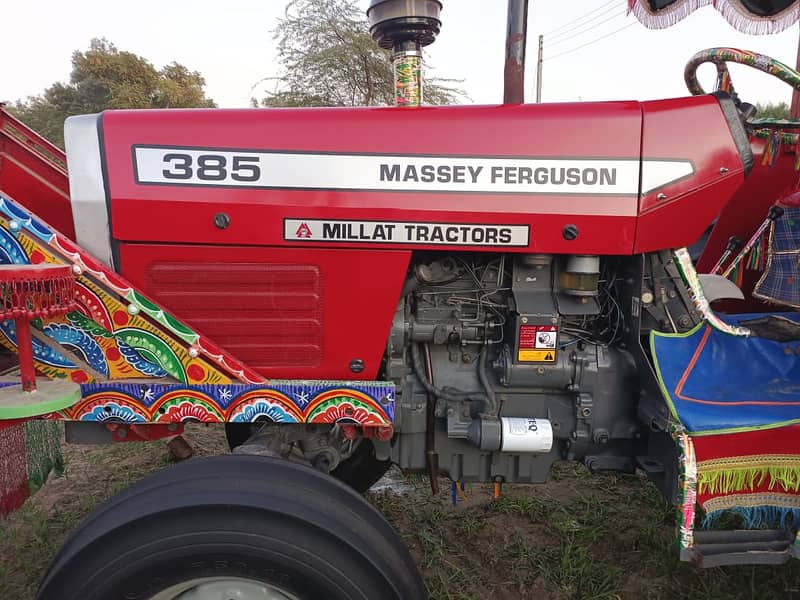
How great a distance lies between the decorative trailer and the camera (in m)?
1.43

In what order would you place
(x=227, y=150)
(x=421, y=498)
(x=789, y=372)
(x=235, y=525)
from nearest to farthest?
(x=235, y=525), (x=227, y=150), (x=789, y=372), (x=421, y=498)

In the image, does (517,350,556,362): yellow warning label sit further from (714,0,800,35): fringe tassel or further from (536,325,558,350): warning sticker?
(714,0,800,35): fringe tassel

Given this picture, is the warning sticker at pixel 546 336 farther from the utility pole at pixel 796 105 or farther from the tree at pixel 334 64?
the tree at pixel 334 64

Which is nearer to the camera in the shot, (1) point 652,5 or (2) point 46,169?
(2) point 46,169

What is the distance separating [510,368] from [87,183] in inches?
55.2

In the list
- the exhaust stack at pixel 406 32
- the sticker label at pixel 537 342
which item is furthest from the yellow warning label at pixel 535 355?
the exhaust stack at pixel 406 32

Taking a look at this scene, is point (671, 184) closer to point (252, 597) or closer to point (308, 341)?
point (308, 341)

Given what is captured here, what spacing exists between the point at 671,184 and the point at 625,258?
0.30m

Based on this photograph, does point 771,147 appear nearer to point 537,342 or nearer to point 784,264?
point 784,264

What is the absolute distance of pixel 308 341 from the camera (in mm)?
1751

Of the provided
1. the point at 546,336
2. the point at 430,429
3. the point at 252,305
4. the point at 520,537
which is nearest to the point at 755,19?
the point at 546,336

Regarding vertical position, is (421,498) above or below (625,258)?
below

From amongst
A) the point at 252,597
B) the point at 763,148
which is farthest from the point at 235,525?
the point at 763,148

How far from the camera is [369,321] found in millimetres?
1726
